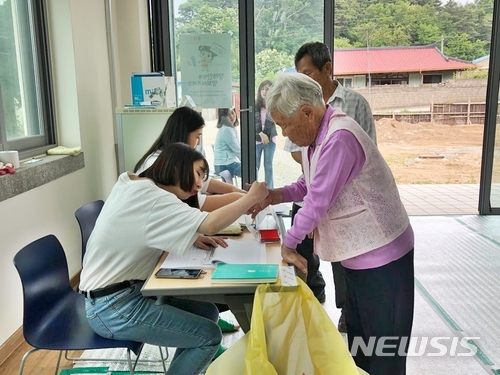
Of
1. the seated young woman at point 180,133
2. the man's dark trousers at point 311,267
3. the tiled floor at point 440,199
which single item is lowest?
the tiled floor at point 440,199

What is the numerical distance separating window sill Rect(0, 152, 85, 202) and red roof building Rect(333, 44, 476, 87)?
9.78 feet

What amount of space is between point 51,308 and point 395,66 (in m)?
4.53

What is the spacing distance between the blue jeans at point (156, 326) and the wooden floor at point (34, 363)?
80 cm

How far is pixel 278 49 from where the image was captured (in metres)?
4.69

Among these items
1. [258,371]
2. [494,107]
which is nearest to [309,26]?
[494,107]

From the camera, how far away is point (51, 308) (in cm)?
183

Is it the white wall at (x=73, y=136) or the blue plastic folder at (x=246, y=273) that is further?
the white wall at (x=73, y=136)

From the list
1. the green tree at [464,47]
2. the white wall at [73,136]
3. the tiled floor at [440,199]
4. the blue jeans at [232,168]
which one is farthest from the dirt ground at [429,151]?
the white wall at [73,136]

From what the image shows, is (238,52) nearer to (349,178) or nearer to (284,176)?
(284,176)

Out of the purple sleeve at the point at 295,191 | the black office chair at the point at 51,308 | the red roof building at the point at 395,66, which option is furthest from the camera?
the red roof building at the point at 395,66

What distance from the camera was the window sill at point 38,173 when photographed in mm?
2229

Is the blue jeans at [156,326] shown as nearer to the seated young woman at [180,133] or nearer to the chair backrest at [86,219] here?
the chair backrest at [86,219]

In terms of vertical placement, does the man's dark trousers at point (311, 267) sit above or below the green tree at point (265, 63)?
below

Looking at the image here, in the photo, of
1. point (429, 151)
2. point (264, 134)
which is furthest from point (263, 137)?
point (429, 151)
